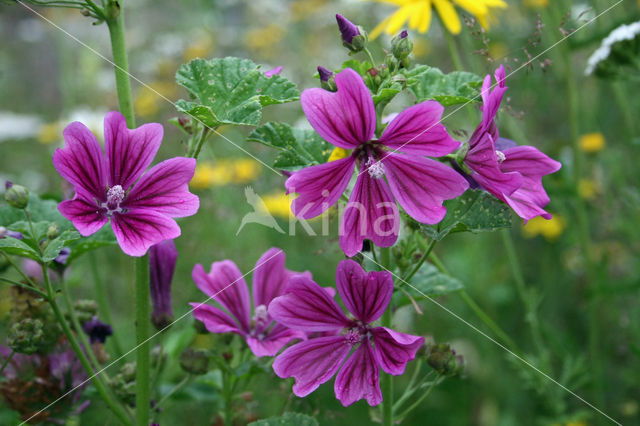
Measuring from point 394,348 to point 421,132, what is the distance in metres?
0.29

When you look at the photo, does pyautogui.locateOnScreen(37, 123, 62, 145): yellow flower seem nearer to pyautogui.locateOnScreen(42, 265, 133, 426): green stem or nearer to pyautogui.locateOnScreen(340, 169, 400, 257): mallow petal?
pyautogui.locateOnScreen(42, 265, 133, 426): green stem

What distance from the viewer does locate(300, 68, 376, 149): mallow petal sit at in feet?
2.48

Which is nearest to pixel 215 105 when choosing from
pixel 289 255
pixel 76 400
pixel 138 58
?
pixel 76 400

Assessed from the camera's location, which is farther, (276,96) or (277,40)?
(277,40)

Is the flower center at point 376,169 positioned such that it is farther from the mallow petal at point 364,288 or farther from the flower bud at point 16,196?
the flower bud at point 16,196

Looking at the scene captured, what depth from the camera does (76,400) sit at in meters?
1.14

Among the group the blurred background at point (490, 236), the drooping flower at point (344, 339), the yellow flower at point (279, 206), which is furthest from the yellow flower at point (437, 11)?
the yellow flower at point (279, 206)

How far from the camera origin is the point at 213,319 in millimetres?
990

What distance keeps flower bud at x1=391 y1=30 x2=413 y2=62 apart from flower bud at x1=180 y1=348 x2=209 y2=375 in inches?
22.1

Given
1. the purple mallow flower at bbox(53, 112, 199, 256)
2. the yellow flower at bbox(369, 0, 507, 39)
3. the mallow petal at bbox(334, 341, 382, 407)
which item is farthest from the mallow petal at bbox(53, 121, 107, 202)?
the yellow flower at bbox(369, 0, 507, 39)

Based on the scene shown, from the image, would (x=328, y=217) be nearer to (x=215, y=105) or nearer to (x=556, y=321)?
(x=215, y=105)

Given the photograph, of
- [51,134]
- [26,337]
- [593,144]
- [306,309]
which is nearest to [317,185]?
[306,309]

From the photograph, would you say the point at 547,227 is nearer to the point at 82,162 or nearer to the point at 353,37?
the point at 353,37

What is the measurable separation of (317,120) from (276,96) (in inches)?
6.6
